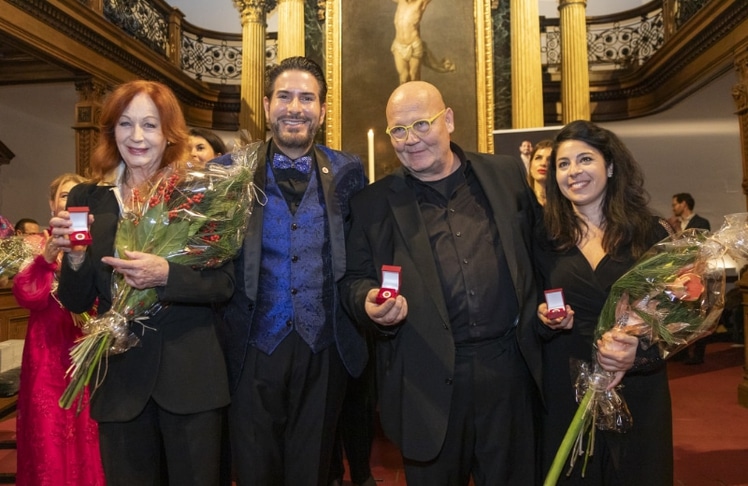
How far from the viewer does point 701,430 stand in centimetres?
452

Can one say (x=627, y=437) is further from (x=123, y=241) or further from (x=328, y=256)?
(x=123, y=241)

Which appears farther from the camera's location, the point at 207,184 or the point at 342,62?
the point at 342,62

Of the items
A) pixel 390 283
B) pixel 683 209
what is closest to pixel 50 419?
pixel 390 283

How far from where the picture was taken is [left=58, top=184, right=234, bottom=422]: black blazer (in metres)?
1.74

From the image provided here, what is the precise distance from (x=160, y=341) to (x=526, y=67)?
6.59 meters

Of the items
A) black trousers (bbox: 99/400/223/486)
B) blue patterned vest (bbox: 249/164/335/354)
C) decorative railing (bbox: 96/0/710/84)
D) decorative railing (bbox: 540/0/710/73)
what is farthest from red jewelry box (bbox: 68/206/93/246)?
decorative railing (bbox: 540/0/710/73)

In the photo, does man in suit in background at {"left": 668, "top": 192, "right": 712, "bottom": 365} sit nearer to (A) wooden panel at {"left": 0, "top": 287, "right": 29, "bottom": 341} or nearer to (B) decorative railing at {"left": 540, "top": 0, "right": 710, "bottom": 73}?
(B) decorative railing at {"left": 540, "top": 0, "right": 710, "bottom": 73}

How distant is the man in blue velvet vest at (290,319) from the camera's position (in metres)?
2.10

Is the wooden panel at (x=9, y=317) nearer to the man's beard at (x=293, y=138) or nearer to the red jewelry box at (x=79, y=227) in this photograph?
the man's beard at (x=293, y=138)

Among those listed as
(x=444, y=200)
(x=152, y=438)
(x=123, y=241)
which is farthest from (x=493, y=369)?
(x=123, y=241)

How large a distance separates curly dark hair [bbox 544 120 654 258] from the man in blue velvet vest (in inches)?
31.7

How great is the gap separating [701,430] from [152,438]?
4.27 metres

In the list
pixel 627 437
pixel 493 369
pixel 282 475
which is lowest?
pixel 282 475

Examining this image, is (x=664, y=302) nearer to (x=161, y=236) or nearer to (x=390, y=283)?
(x=390, y=283)
